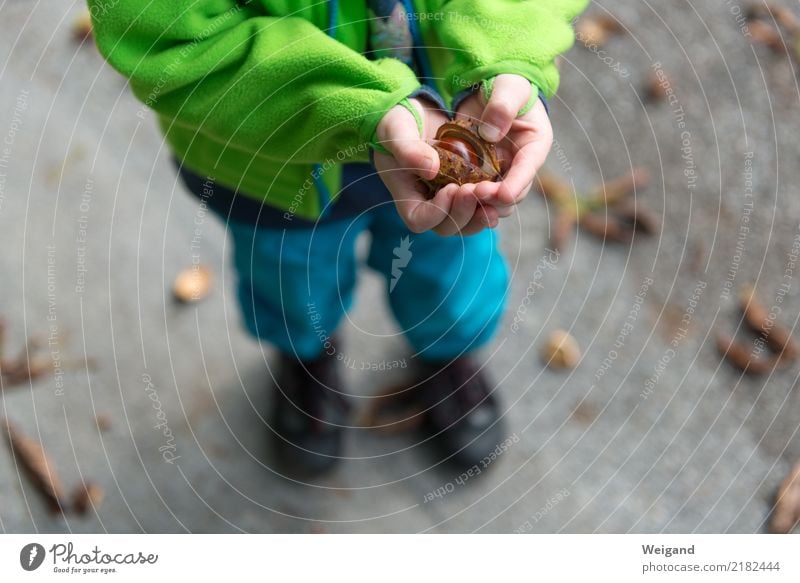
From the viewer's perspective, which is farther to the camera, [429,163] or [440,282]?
[440,282]

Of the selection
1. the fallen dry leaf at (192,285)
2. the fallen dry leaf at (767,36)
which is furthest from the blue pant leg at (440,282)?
the fallen dry leaf at (767,36)

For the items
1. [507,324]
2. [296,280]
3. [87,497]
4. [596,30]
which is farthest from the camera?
[596,30]

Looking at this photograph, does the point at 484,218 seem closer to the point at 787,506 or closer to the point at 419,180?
the point at 419,180

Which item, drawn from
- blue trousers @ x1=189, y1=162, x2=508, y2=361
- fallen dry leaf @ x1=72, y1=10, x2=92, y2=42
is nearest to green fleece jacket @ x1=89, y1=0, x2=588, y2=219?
blue trousers @ x1=189, y1=162, x2=508, y2=361

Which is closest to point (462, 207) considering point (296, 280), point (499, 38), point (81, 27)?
point (499, 38)

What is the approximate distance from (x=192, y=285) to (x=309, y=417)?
234mm

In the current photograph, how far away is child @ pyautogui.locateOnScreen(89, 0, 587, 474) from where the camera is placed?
0.57 meters

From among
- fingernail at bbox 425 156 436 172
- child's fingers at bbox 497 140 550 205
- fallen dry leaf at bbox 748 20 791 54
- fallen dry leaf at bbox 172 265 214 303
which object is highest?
fingernail at bbox 425 156 436 172

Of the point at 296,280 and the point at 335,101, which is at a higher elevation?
the point at 335,101

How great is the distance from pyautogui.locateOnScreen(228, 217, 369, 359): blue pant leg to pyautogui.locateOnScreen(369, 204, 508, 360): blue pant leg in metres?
0.03

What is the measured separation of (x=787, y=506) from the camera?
85 centimetres

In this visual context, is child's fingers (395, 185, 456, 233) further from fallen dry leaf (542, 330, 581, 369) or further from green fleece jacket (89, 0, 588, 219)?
fallen dry leaf (542, 330, 581, 369)

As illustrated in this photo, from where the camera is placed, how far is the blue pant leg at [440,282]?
2.48 feet
